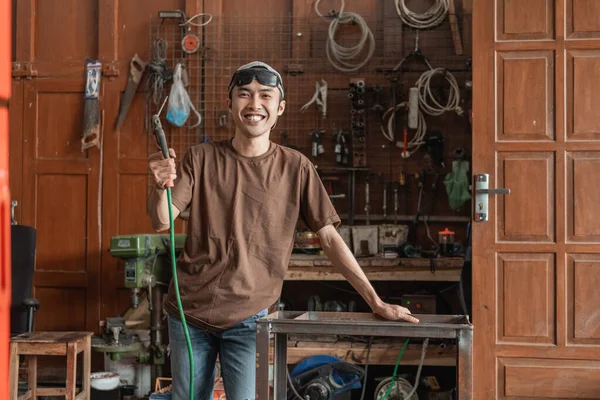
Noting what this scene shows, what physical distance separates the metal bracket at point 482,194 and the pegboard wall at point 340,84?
0.87 m

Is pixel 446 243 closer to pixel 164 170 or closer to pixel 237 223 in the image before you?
pixel 237 223

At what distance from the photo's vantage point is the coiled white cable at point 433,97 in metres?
4.91

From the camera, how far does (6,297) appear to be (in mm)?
566

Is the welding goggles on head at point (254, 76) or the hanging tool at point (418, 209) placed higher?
the welding goggles on head at point (254, 76)

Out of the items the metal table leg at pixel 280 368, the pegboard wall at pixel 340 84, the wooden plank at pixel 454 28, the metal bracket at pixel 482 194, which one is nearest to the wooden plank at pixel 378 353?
the metal bracket at pixel 482 194

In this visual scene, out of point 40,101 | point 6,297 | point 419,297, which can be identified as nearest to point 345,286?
point 419,297

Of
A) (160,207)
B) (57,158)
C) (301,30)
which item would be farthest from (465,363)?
(57,158)

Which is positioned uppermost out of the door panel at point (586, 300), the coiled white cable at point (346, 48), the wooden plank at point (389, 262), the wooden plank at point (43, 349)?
the coiled white cable at point (346, 48)

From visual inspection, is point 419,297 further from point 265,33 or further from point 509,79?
point 265,33

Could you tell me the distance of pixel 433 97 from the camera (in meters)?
4.99

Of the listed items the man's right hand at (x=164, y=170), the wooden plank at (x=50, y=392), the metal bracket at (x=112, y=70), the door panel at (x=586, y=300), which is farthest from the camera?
the metal bracket at (x=112, y=70)

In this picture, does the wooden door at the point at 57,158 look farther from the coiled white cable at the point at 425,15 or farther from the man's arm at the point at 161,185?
the man's arm at the point at 161,185

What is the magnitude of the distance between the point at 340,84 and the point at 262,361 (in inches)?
138

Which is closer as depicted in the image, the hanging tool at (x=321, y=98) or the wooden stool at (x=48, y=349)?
the wooden stool at (x=48, y=349)
